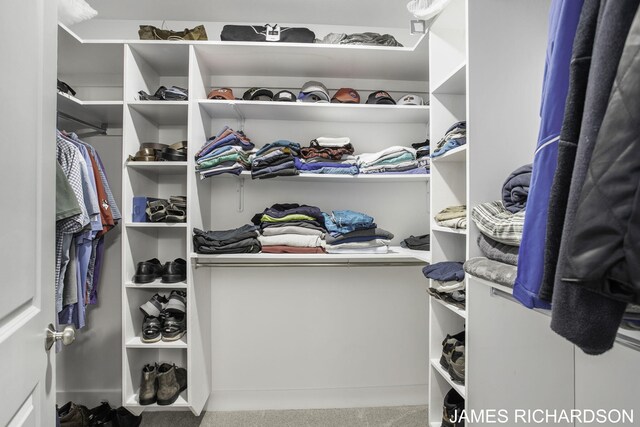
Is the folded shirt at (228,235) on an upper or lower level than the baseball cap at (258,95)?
lower

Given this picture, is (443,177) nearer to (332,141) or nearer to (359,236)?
(359,236)

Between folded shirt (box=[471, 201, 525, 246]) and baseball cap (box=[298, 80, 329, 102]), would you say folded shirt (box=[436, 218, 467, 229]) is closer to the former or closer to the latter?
folded shirt (box=[471, 201, 525, 246])

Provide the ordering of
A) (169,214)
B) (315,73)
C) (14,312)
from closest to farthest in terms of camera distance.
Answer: (14,312)
(169,214)
(315,73)

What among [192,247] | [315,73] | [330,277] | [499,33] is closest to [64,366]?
[192,247]

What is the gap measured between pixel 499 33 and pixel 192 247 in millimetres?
1680

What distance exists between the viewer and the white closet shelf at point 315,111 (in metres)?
1.82

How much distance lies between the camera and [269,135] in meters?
2.14

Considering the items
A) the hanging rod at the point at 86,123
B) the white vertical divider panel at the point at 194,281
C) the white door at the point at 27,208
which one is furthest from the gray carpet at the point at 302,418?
the hanging rod at the point at 86,123

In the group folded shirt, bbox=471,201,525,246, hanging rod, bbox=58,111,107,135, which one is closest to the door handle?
folded shirt, bbox=471,201,525,246

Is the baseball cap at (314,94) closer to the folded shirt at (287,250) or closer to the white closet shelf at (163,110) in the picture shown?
the white closet shelf at (163,110)

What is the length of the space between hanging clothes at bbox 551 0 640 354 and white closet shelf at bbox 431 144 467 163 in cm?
88

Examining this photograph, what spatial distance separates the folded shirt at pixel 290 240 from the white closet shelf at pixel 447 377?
80 cm

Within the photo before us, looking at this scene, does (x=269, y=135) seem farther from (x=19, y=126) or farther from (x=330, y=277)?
(x=19, y=126)

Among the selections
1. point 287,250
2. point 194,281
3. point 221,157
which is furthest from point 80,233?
point 287,250
